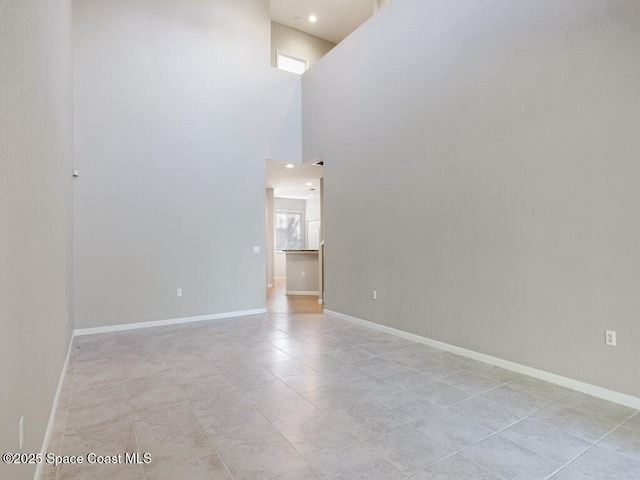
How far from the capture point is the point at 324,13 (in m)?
6.96

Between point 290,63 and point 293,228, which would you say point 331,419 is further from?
point 293,228

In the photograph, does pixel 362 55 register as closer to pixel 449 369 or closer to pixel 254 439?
pixel 449 369

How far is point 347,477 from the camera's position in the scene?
171 cm

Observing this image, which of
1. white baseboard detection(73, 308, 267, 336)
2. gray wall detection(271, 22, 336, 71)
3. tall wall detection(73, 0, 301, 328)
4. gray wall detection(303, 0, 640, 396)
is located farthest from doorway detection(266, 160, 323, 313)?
gray wall detection(271, 22, 336, 71)

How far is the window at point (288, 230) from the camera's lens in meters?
11.9

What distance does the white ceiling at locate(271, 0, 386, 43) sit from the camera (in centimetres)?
662

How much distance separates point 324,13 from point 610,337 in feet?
23.5

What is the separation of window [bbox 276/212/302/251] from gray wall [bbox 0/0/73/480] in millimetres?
9326

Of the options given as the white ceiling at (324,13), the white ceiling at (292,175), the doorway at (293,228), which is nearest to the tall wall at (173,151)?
the white ceiling at (292,175)

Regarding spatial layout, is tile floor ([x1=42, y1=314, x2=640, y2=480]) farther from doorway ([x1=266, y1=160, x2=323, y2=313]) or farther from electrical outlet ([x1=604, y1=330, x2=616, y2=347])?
doorway ([x1=266, y1=160, x2=323, y2=313])

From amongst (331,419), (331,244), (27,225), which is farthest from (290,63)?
(331,419)

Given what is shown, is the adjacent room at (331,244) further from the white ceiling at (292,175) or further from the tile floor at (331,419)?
the white ceiling at (292,175)

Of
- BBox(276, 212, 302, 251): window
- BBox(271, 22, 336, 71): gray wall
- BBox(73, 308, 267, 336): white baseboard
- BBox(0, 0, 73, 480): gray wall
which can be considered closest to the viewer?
BBox(0, 0, 73, 480): gray wall

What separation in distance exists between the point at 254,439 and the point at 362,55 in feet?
16.3
